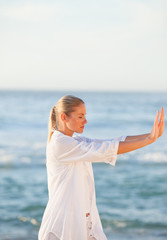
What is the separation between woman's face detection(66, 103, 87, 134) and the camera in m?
2.69

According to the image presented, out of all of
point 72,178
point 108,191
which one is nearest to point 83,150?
point 72,178

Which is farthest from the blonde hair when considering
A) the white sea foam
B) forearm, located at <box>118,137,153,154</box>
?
the white sea foam

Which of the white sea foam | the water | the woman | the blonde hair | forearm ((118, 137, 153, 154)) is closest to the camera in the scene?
forearm ((118, 137, 153, 154))

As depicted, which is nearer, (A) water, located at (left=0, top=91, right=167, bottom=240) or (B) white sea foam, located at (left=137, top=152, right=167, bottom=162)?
(A) water, located at (left=0, top=91, right=167, bottom=240)

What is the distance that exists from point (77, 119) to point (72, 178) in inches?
14.5

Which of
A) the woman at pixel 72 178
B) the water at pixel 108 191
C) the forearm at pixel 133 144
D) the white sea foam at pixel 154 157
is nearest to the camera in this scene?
the forearm at pixel 133 144

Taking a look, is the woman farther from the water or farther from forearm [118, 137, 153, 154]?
the water

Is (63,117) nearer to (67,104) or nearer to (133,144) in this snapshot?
(67,104)

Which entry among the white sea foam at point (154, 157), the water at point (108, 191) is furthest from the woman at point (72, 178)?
the white sea foam at point (154, 157)

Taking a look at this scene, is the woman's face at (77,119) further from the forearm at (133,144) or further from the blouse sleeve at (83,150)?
the forearm at (133,144)

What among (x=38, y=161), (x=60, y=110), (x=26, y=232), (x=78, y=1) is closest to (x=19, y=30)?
(x=78, y=1)

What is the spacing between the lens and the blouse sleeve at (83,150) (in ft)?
8.18

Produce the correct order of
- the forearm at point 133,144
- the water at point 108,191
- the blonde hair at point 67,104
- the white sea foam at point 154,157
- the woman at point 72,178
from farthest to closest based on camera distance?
the white sea foam at point 154,157, the water at point 108,191, the blonde hair at point 67,104, the woman at point 72,178, the forearm at point 133,144

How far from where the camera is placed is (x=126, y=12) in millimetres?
31000
